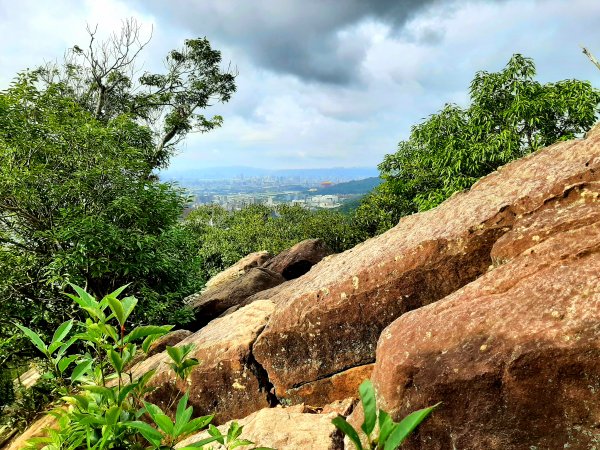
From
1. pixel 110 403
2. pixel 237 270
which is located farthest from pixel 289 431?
pixel 237 270

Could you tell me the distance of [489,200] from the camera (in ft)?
23.7

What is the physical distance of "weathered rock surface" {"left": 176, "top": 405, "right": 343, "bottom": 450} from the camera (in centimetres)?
535

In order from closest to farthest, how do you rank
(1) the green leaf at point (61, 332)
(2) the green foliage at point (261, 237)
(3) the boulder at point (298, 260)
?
1. (1) the green leaf at point (61, 332)
2. (3) the boulder at point (298, 260)
3. (2) the green foliage at point (261, 237)

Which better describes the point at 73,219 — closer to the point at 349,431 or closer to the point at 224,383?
the point at 224,383

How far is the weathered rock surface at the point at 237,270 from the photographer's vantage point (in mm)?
22237

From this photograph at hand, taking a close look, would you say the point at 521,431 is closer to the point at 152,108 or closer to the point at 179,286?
the point at 179,286

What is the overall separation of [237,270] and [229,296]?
831 cm

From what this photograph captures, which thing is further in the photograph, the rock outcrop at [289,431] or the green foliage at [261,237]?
the green foliage at [261,237]

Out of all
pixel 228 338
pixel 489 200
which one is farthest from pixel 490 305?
pixel 228 338

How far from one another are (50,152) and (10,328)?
499 centimetres

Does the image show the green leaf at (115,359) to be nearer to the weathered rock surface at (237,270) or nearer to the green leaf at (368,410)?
the green leaf at (368,410)

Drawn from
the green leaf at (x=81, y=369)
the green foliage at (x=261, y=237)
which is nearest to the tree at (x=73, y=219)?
the green leaf at (x=81, y=369)

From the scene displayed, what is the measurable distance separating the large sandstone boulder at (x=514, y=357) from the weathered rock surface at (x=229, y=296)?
34.1ft

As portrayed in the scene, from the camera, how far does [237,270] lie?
23.5 meters
